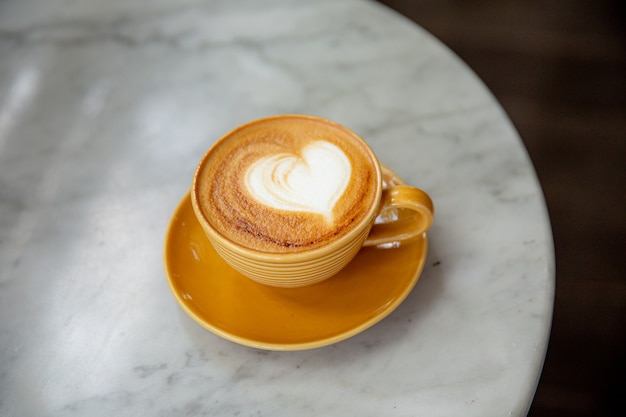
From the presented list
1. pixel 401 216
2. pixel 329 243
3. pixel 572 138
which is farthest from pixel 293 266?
pixel 572 138

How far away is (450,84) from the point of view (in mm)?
859

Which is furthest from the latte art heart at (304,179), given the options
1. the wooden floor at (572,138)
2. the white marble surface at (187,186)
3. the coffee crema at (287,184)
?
the wooden floor at (572,138)

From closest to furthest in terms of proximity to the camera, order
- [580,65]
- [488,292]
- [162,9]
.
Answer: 1. [488,292]
2. [162,9]
3. [580,65]

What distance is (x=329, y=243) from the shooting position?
0.56m

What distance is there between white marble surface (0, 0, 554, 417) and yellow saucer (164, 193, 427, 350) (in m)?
0.04

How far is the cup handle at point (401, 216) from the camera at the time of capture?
0.60 meters

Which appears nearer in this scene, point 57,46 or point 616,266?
point 57,46

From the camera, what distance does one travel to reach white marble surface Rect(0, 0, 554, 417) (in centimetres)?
59

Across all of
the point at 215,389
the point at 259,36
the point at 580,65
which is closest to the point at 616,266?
the point at 580,65

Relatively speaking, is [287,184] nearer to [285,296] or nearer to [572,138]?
[285,296]

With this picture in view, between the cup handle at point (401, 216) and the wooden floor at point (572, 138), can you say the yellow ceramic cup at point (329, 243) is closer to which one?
the cup handle at point (401, 216)

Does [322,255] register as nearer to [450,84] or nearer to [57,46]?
[450,84]

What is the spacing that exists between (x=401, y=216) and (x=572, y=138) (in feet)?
3.53

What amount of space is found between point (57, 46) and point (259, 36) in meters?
0.32
